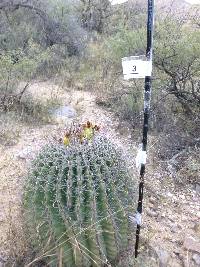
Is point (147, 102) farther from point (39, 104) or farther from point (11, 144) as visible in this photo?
point (39, 104)

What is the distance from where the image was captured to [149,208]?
13.4 feet

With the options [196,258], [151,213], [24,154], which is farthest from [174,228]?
[24,154]

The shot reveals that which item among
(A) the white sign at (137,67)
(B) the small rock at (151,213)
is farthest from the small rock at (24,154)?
(A) the white sign at (137,67)

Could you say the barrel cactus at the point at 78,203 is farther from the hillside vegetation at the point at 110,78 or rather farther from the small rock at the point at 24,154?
the small rock at the point at 24,154

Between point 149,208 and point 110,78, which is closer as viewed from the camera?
point 149,208

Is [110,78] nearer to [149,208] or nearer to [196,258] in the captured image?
[149,208]

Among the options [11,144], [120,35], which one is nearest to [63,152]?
[11,144]

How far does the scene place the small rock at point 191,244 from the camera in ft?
11.5

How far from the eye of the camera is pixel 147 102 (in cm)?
294

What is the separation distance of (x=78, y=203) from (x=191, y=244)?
4.23 feet

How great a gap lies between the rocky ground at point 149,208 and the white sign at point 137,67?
1.03 metres

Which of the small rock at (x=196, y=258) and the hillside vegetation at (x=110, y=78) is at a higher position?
the hillside vegetation at (x=110, y=78)

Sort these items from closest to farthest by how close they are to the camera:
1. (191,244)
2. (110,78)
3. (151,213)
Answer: (191,244)
(151,213)
(110,78)

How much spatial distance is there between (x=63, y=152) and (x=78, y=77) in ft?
16.6
